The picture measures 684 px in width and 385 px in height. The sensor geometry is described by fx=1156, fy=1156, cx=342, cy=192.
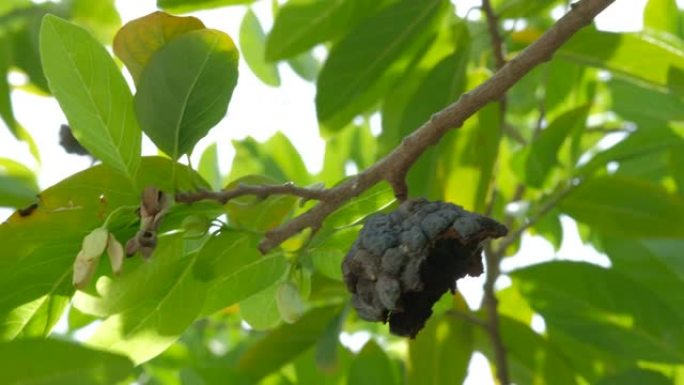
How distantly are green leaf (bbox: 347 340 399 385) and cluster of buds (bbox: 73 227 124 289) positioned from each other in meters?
0.71

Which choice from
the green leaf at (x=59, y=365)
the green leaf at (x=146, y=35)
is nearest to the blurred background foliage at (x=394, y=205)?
the green leaf at (x=146, y=35)

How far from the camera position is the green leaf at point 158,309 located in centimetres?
138

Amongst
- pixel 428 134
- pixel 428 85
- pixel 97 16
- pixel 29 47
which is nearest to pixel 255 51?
pixel 97 16

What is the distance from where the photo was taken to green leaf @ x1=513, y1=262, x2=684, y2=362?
1.89 m

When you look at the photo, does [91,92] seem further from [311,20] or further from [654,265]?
[654,265]

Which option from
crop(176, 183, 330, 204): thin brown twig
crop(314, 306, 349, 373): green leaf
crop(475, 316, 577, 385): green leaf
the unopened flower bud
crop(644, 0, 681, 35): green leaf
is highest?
the unopened flower bud

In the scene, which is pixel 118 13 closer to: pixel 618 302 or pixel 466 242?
pixel 618 302

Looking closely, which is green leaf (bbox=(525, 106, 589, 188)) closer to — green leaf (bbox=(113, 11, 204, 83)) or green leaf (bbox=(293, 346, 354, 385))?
green leaf (bbox=(293, 346, 354, 385))

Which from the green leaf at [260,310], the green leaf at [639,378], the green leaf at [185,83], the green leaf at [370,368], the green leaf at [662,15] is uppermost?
the green leaf at [185,83]

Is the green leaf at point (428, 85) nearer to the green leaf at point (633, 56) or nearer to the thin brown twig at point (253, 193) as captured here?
the green leaf at point (633, 56)

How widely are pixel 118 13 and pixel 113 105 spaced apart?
1.31m

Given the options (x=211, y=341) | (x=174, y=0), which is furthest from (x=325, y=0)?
(x=211, y=341)

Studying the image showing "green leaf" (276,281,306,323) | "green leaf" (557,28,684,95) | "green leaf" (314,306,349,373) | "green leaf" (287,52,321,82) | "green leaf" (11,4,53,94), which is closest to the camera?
"green leaf" (276,281,306,323)

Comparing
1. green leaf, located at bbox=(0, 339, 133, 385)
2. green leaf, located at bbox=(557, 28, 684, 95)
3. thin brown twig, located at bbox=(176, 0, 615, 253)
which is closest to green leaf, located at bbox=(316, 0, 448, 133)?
green leaf, located at bbox=(557, 28, 684, 95)
